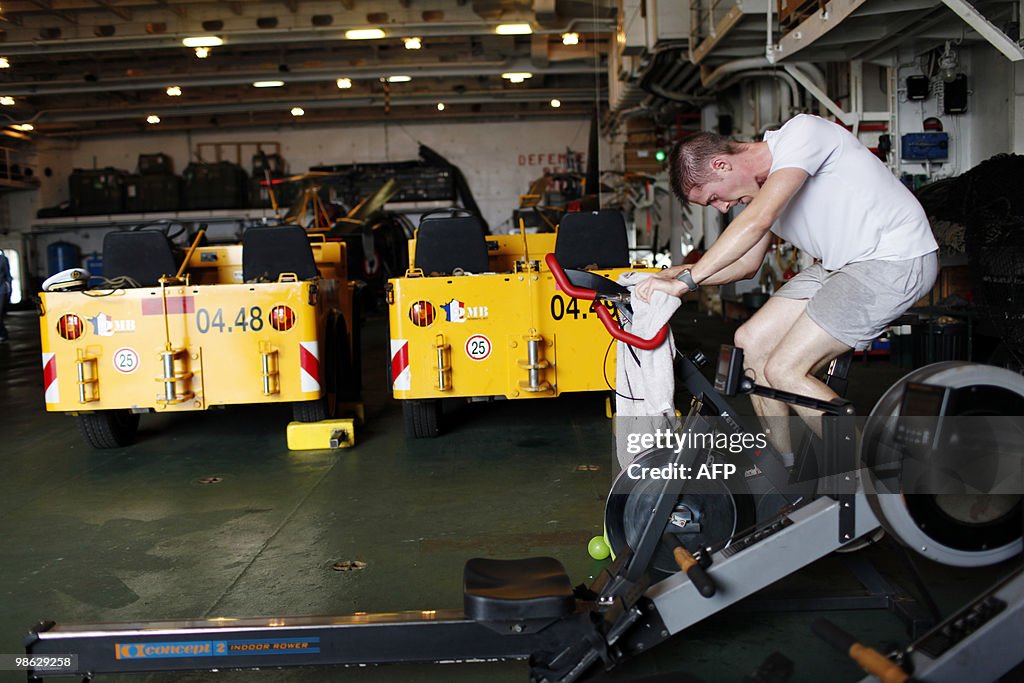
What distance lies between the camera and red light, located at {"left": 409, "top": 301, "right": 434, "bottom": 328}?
5.97 m

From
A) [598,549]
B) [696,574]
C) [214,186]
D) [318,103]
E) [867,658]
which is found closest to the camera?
[867,658]

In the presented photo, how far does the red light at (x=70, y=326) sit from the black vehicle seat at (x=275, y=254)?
121 centimetres

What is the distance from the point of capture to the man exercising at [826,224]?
2.83 metres

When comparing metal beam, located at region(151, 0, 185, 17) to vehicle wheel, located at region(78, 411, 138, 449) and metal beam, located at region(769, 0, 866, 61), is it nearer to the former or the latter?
metal beam, located at region(769, 0, 866, 61)

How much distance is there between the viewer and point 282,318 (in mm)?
5945

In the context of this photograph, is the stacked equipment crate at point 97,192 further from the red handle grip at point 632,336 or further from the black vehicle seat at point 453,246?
the red handle grip at point 632,336

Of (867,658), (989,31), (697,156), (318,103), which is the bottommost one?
(867,658)

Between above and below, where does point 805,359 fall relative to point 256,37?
below

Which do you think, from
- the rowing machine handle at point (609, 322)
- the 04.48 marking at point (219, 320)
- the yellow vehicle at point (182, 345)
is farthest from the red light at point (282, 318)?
the rowing machine handle at point (609, 322)

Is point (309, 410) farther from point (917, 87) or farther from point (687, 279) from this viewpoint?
point (917, 87)

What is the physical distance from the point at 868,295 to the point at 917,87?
722cm

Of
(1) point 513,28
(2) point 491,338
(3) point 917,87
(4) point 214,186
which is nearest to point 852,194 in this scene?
(2) point 491,338

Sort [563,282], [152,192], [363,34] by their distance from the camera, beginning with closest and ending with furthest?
[563,282] → [363,34] → [152,192]

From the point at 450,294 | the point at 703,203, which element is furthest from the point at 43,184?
the point at 703,203
